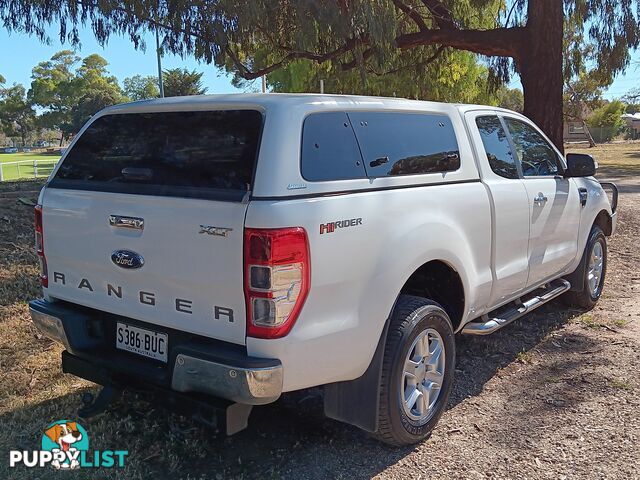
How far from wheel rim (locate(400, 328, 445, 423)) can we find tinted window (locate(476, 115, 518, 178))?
145 cm

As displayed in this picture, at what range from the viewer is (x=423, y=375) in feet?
11.6

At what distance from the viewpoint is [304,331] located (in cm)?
278

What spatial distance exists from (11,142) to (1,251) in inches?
4227

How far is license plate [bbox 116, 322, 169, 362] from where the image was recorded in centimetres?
312

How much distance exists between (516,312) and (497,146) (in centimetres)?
126

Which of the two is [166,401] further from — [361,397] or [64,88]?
[64,88]

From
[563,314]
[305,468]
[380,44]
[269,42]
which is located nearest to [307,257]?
[305,468]

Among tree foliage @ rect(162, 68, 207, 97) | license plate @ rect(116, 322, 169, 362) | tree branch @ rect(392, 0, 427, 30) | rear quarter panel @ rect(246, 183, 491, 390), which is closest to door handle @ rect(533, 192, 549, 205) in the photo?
rear quarter panel @ rect(246, 183, 491, 390)

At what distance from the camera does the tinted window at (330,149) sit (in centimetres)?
292

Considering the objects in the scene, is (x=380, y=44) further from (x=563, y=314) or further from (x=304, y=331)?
(x=304, y=331)

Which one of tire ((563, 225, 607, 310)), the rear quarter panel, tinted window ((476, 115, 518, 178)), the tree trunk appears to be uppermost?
the tree trunk

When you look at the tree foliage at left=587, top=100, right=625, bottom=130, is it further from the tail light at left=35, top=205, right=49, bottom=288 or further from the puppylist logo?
the puppylist logo

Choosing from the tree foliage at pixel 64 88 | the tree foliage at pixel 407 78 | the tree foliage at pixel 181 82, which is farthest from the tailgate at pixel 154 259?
the tree foliage at pixel 64 88

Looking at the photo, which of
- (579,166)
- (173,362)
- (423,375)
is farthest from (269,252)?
(579,166)
